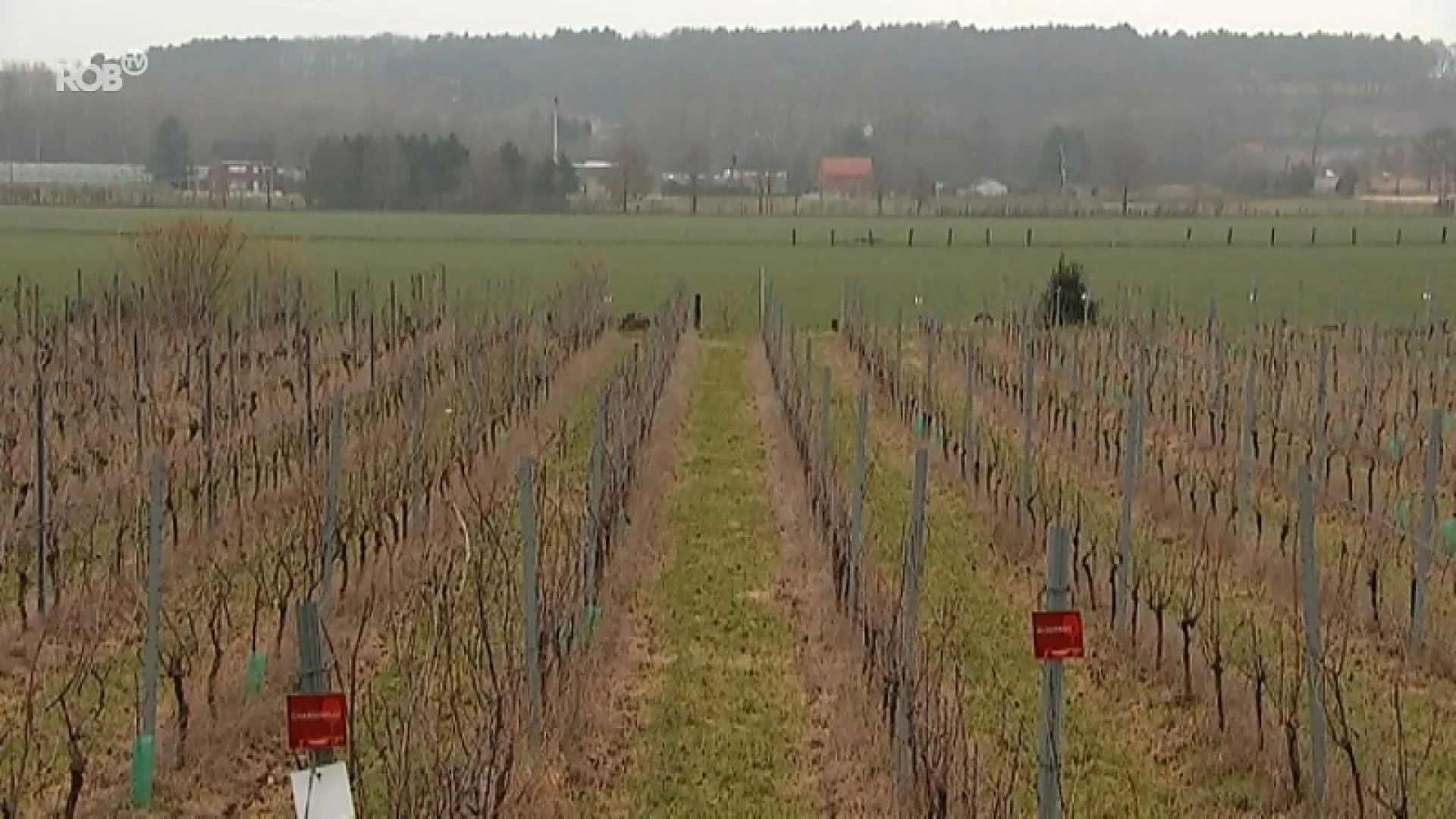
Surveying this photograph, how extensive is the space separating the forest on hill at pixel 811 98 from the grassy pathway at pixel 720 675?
78.5 m

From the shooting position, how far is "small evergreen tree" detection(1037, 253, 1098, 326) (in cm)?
2334

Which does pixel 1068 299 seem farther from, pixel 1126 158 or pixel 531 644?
pixel 1126 158

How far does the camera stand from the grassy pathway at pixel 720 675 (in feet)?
19.7

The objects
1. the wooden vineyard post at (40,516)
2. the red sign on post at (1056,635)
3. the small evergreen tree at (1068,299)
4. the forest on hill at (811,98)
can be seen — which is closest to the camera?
the red sign on post at (1056,635)

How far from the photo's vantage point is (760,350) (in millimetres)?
20969

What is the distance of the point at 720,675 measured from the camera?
24.1 feet

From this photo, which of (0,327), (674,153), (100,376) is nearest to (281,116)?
(674,153)

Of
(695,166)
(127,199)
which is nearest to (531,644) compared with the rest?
(127,199)

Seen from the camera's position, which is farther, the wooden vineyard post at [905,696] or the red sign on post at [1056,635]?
the wooden vineyard post at [905,696]

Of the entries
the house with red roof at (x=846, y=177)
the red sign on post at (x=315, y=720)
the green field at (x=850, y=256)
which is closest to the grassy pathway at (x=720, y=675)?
the red sign on post at (x=315, y=720)

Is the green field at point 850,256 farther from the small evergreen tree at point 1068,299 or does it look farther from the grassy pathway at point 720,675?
the grassy pathway at point 720,675

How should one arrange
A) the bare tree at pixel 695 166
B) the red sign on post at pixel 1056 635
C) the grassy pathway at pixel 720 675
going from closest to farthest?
the red sign on post at pixel 1056 635
the grassy pathway at pixel 720 675
the bare tree at pixel 695 166

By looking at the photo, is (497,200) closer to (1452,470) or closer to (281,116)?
(281,116)

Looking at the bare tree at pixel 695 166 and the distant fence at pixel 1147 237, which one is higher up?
the bare tree at pixel 695 166
